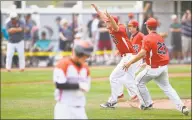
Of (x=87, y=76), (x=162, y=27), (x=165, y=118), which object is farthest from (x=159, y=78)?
(x=162, y=27)

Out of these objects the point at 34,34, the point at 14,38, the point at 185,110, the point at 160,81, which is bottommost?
the point at 185,110

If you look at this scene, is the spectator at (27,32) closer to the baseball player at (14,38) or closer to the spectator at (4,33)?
the spectator at (4,33)

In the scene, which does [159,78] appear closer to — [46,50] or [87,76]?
[87,76]

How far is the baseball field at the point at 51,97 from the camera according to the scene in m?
15.5

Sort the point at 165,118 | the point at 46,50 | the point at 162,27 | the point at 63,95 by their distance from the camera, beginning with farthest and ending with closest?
the point at 162,27, the point at 46,50, the point at 165,118, the point at 63,95

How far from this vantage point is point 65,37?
30.8 meters

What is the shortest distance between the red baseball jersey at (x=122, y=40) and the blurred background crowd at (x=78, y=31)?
13.9 m

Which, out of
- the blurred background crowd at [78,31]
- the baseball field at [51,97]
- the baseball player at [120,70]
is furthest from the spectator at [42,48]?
the baseball player at [120,70]

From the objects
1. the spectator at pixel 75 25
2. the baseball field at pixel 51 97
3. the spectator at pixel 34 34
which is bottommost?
the baseball field at pixel 51 97

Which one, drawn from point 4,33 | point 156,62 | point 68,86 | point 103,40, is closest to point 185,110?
point 156,62

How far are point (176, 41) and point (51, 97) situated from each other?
47.0 ft

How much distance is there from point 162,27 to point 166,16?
0.67 metres

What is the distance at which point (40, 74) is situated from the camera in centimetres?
2731

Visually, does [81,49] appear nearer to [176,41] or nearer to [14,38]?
[14,38]
